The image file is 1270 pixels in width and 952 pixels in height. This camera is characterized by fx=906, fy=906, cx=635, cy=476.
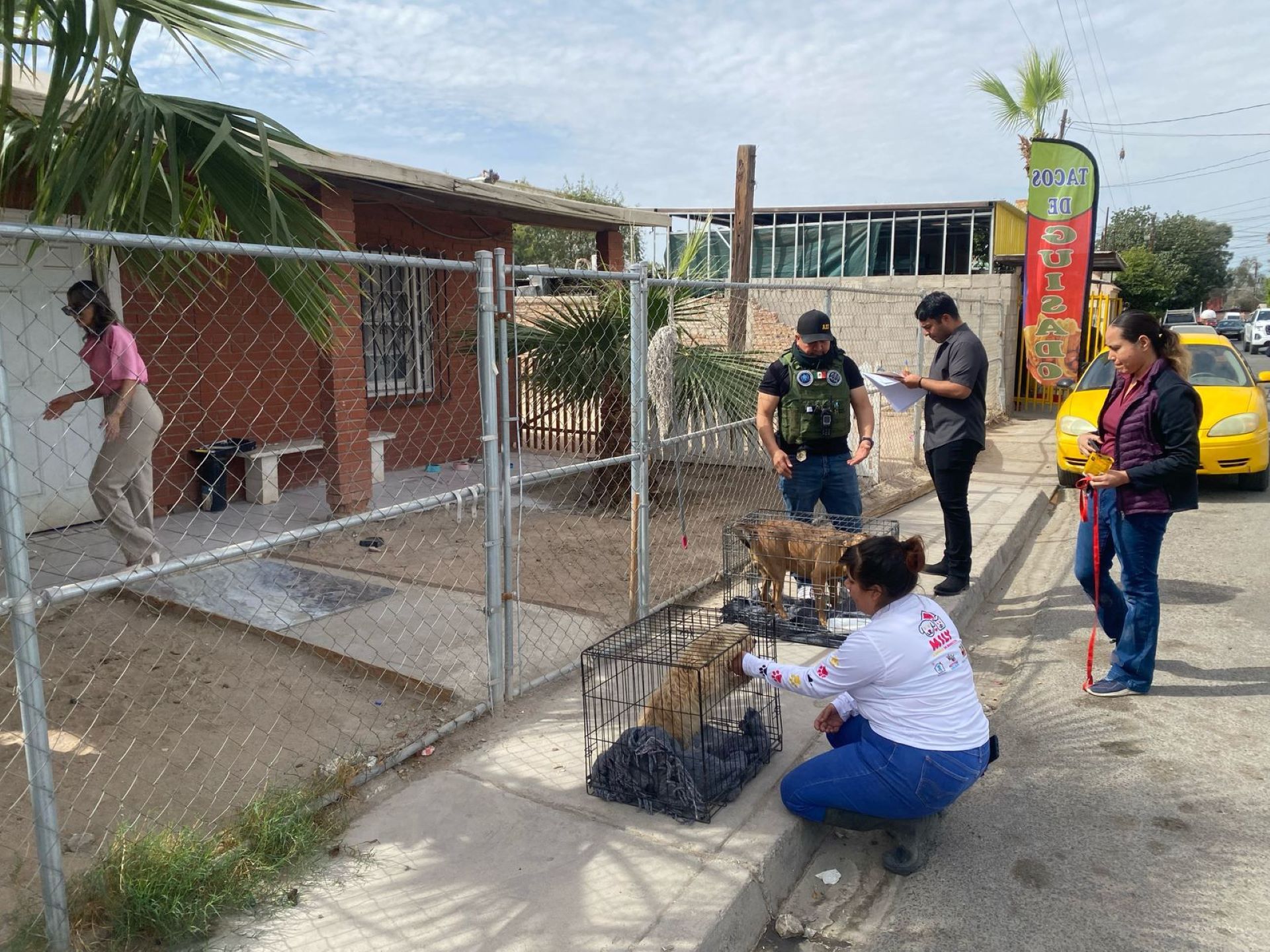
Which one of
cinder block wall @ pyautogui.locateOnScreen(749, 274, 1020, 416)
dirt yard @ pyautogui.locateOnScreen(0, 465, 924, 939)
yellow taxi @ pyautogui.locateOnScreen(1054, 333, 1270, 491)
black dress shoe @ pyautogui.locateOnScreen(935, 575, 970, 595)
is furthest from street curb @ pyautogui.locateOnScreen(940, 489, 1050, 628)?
cinder block wall @ pyautogui.locateOnScreen(749, 274, 1020, 416)

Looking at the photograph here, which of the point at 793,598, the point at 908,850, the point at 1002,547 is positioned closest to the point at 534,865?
the point at 908,850

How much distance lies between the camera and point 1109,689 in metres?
4.45

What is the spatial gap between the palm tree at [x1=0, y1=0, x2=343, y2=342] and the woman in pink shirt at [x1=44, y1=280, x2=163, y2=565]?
1389 mm

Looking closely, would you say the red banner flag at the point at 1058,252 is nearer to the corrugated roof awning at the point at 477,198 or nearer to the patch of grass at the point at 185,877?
the corrugated roof awning at the point at 477,198

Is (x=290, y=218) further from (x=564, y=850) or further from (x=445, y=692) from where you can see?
(x=564, y=850)

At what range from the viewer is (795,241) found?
24.4 metres

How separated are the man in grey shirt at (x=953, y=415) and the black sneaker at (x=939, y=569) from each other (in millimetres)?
23

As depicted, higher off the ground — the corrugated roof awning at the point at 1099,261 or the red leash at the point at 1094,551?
the corrugated roof awning at the point at 1099,261

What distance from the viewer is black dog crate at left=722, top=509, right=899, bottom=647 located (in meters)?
4.58

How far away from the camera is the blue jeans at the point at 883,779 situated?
2961mm

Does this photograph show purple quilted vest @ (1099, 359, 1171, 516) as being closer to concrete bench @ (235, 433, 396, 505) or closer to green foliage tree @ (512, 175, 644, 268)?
concrete bench @ (235, 433, 396, 505)

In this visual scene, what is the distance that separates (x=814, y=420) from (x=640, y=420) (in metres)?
1.03

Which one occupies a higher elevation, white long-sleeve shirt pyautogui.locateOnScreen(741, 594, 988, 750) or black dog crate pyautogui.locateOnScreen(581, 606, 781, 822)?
white long-sleeve shirt pyautogui.locateOnScreen(741, 594, 988, 750)

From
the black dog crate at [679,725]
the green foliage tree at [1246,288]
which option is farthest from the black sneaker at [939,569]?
the green foliage tree at [1246,288]
